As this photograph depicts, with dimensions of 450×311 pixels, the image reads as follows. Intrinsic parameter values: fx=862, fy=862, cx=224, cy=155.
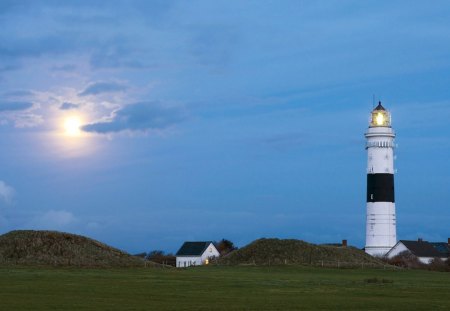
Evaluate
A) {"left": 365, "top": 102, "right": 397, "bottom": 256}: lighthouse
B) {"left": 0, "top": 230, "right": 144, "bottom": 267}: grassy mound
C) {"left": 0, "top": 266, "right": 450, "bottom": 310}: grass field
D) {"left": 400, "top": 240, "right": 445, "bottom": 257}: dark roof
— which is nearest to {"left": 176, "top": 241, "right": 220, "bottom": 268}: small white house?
{"left": 400, "top": 240, "right": 445, "bottom": 257}: dark roof

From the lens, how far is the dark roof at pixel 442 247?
401 ft

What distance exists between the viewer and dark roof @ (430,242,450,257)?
122 m

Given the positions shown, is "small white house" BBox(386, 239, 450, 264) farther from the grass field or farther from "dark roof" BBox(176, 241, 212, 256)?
the grass field

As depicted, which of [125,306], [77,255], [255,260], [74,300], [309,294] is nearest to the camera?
[125,306]

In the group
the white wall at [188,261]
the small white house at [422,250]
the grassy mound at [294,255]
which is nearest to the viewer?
the grassy mound at [294,255]

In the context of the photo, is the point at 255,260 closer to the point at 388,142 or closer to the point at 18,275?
the point at 388,142

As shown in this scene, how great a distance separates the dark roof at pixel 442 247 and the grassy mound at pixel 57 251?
5394 cm

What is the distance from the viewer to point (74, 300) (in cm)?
3744

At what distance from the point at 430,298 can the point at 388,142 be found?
57.5 meters

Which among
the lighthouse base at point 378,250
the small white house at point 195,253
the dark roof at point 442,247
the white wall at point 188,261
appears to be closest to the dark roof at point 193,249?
the small white house at point 195,253

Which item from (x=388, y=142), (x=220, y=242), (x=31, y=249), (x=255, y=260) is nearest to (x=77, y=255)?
(x=31, y=249)

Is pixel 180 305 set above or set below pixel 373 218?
below

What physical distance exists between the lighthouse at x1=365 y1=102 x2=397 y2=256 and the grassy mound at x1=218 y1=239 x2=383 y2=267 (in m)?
3.17

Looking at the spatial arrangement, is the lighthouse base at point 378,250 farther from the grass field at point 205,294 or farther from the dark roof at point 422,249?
the grass field at point 205,294
